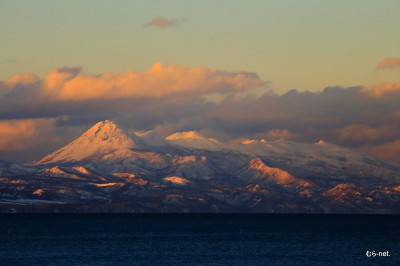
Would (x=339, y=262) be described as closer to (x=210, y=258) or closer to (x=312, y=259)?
(x=312, y=259)

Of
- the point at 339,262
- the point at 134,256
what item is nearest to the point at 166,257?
the point at 134,256

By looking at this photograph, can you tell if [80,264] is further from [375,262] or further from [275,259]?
[375,262]

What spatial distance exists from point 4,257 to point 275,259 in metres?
56.9

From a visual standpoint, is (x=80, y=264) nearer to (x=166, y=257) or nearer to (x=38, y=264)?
(x=38, y=264)

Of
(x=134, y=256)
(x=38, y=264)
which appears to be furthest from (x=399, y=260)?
(x=38, y=264)

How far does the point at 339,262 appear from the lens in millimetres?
185625

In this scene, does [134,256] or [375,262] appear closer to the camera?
[375,262]

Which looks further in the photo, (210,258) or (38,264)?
(210,258)

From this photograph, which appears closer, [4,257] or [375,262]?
[375,262]

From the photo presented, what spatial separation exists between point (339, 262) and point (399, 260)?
1207cm

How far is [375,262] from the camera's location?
595 feet

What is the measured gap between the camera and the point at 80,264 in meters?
179

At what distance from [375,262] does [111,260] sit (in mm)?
52116

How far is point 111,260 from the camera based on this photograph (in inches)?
7347
